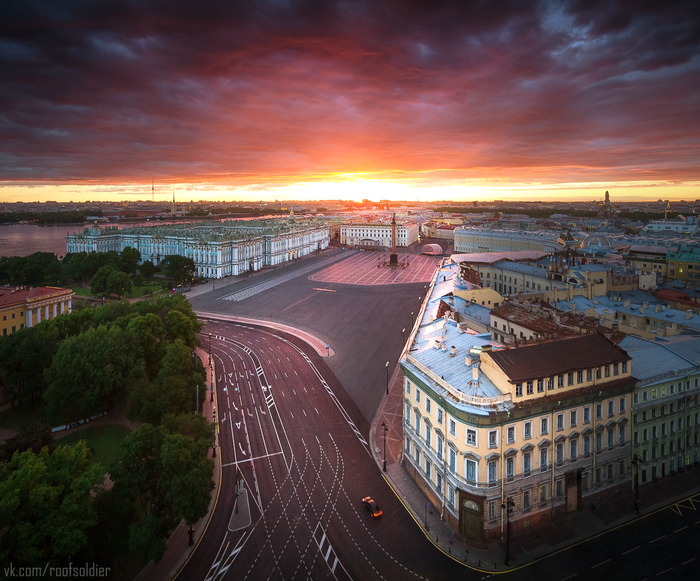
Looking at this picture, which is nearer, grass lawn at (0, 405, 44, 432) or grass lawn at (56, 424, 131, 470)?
grass lawn at (56, 424, 131, 470)

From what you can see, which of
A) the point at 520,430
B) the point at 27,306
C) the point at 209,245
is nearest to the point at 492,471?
the point at 520,430

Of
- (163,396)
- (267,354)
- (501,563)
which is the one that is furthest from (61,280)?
(501,563)

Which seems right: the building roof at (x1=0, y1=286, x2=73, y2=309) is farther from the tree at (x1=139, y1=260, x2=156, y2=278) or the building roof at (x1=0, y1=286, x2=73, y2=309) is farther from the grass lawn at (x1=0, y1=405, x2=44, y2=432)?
the tree at (x1=139, y1=260, x2=156, y2=278)

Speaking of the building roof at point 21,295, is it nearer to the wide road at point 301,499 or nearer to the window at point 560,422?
the wide road at point 301,499

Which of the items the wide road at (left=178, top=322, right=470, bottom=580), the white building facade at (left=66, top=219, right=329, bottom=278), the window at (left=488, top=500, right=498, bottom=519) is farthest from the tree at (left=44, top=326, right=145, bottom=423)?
the white building facade at (left=66, top=219, right=329, bottom=278)

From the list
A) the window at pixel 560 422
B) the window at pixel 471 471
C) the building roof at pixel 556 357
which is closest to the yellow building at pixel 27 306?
the window at pixel 471 471

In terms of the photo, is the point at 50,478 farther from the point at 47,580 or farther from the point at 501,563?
the point at 501,563
